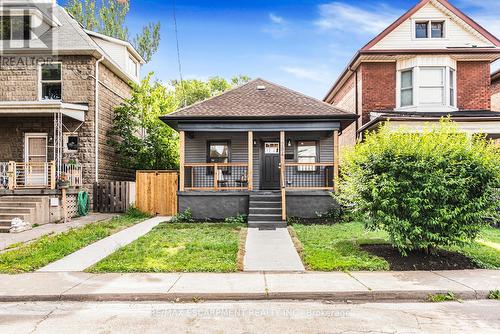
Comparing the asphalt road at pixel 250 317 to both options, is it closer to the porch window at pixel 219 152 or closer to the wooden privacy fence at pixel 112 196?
the wooden privacy fence at pixel 112 196

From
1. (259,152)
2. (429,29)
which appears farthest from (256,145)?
(429,29)

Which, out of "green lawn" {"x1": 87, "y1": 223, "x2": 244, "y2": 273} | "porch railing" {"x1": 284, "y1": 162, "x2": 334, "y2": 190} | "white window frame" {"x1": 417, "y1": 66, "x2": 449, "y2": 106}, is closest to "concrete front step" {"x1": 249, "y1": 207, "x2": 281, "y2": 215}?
"green lawn" {"x1": 87, "y1": 223, "x2": 244, "y2": 273}

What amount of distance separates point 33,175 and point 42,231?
489 centimetres

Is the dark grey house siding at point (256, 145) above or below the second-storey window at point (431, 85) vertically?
below

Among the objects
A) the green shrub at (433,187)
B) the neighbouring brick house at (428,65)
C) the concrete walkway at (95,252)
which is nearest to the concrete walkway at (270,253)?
the green shrub at (433,187)

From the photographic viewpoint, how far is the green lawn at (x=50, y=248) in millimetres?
7074

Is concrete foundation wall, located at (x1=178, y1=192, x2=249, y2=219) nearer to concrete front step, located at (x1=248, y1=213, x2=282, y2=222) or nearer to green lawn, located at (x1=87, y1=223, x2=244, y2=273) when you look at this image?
concrete front step, located at (x1=248, y1=213, x2=282, y2=222)

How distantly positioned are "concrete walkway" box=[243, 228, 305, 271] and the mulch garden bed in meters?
1.79

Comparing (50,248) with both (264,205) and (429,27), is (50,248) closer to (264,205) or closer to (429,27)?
(264,205)

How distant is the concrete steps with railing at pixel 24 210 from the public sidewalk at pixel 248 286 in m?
5.91

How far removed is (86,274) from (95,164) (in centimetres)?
1006

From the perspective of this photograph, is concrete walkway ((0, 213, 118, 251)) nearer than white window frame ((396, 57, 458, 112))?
Yes

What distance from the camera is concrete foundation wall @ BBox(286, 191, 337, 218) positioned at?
13.0 m

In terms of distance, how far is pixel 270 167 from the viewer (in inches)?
615
